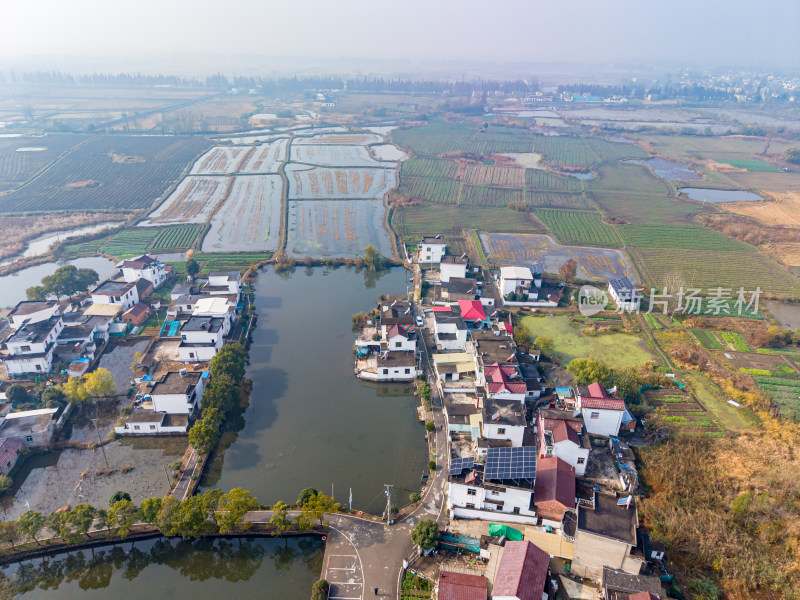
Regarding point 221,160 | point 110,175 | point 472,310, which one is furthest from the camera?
point 221,160

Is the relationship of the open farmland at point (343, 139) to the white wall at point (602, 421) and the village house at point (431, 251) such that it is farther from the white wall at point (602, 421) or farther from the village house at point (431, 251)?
the white wall at point (602, 421)

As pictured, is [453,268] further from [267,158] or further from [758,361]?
[267,158]

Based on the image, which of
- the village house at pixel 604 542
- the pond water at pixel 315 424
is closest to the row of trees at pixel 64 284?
the pond water at pixel 315 424

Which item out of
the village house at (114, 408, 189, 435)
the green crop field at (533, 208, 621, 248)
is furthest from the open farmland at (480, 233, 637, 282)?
the village house at (114, 408, 189, 435)

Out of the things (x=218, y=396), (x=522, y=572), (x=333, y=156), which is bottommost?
(x=522, y=572)

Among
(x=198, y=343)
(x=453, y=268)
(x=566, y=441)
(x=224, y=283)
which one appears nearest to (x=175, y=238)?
(x=224, y=283)

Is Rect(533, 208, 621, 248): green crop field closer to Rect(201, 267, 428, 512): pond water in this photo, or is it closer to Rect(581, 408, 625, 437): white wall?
Rect(201, 267, 428, 512): pond water
